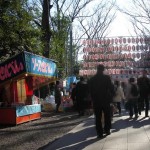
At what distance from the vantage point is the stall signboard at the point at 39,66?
13.3 metres

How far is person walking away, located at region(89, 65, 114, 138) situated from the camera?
31.7ft

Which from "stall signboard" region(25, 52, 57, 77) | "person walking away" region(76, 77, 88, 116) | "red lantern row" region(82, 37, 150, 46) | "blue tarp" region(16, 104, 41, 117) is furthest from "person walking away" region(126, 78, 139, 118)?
"red lantern row" region(82, 37, 150, 46)

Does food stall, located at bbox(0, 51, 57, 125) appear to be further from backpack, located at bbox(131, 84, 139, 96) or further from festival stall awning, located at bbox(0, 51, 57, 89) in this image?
backpack, located at bbox(131, 84, 139, 96)

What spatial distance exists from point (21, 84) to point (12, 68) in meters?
3.06

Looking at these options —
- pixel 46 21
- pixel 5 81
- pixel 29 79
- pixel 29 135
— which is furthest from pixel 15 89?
pixel 46 21

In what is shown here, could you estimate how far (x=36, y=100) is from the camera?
1599cm

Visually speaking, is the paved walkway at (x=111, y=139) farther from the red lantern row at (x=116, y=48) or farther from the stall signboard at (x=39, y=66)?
the red lantern row at (x=116, y=48)

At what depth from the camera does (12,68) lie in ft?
43.0

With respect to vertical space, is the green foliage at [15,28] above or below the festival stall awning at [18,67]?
above

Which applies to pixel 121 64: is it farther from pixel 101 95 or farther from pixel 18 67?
pixel 101 95

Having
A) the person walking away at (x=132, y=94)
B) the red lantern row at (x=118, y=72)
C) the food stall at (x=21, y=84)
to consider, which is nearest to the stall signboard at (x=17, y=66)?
the food stall at (x=21, y=84)

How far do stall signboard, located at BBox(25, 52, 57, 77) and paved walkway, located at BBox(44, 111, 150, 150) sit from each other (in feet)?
9.41

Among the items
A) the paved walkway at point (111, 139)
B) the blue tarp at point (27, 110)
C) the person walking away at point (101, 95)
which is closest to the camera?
the paved walkway at point (111, 139)

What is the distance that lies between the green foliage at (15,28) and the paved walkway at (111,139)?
6232mm
